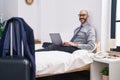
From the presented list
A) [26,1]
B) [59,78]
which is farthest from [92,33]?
[26,1]

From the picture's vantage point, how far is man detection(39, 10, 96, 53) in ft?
8.81

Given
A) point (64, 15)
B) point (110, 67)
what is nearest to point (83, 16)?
point (64, 15)

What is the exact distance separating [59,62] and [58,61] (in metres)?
0.02

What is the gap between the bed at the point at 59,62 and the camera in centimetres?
211

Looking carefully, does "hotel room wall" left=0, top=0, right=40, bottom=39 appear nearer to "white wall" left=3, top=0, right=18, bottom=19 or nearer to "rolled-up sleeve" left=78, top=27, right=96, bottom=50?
"white wall" left=3, top=0, right=18, bottom=19

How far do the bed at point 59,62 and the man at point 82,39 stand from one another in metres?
0.24

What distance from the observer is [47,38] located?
13.6 ft

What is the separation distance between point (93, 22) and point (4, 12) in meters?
2.41

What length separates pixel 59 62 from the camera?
222cm

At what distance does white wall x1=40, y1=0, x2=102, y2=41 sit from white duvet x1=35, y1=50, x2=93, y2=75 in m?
0.69

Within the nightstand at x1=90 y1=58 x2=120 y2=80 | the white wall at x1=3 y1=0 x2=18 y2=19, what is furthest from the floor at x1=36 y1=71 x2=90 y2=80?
the white wall at x1=3 y1=0 x2=18 y2=19

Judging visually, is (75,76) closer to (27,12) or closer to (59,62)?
(59,62)

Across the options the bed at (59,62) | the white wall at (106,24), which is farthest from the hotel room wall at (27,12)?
the bed at (59,62)

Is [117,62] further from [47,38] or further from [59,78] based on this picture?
[47,38]
